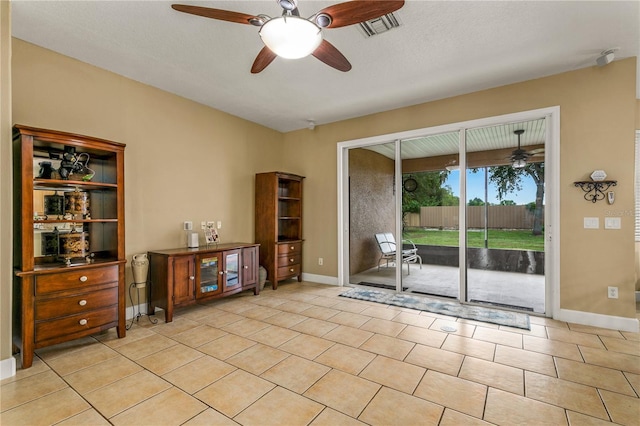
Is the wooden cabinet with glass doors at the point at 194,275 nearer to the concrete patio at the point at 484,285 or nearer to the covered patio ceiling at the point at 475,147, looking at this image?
the concrete patio at the point at 484,285

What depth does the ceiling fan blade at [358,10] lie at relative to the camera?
1714 millimetres

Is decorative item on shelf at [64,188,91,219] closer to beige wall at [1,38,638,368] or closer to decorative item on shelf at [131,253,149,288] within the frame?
beige wall at [1,38,638,368]

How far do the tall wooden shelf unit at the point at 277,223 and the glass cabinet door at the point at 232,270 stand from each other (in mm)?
816

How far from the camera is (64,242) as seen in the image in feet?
8.96

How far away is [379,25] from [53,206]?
3.38 m

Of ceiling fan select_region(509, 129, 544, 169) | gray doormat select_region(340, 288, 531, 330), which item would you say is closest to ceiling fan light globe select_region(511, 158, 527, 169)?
ceiling fan select_region(509, 129, 544, 169)

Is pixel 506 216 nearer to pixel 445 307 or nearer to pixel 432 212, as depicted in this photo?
pixel 432 212

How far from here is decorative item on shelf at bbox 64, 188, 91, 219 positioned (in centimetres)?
279

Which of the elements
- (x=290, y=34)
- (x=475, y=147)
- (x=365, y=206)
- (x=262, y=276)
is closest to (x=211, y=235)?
(x=262, y=276)

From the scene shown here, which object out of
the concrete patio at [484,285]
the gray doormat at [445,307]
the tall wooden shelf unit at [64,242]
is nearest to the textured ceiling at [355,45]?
the tall wooden shelf unit at [64,242]

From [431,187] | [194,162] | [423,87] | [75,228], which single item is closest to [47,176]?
[75,228]

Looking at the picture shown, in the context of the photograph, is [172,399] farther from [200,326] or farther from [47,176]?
[47,176]

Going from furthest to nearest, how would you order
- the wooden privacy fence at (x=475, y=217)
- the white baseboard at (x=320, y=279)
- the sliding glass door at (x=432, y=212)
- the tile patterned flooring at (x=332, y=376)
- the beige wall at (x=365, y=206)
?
the white baseboard at (x=320, y=279), the beige wall at (x=365, y=206), the sliding glass door at (x=432, y=212), the wooden privacy fence at (x=475, y=217), the tile patterned flooring at (x=332, y=376)

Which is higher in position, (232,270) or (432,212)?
(432,212)
